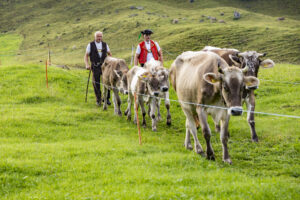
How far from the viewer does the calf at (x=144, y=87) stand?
1213cm

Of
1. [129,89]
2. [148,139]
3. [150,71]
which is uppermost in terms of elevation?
[150,71]

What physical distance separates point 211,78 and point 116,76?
7416 mm

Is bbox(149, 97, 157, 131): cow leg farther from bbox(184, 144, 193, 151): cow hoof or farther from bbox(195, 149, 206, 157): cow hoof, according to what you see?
bbox(195, 149, 206, 157): cow hoof

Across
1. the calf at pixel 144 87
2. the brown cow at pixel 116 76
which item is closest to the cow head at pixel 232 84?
the calf at pixel 144 87

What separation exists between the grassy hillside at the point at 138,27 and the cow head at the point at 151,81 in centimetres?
2962

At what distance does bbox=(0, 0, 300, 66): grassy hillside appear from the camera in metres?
55.4

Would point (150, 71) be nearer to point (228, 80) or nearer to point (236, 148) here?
point (236, 148)

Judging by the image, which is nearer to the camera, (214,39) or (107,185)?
(107,185)

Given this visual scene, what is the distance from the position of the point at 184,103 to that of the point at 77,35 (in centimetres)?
6616

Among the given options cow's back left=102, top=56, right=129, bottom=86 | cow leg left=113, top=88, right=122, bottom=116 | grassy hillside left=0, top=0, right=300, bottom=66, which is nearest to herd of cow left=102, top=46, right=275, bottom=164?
cow leg left=113, top=88, right=122, bottom=116

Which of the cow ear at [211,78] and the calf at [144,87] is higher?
the cow ear at [211,78]

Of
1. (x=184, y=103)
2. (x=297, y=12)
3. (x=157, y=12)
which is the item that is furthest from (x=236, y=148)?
(x=297, y=12)

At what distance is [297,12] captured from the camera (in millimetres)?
99688

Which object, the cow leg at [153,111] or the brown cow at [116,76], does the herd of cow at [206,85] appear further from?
the brown cow at [116,76]
